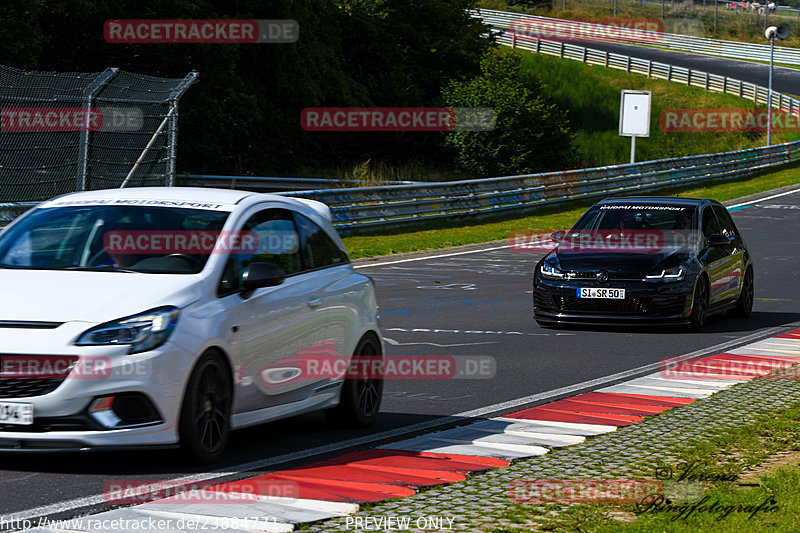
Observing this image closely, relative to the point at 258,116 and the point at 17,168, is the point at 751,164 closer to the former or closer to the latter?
the point at 258,116

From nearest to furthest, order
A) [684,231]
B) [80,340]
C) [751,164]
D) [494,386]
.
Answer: [80,340]
[494,386]
[684,231]
[751,164]

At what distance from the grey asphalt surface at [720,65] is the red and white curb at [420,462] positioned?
61.3 metres

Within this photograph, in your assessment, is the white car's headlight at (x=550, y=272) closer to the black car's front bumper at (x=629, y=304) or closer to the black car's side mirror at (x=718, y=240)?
the black car's front bumper at (x=629, y=304)

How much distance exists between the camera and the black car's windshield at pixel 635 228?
53.6ft

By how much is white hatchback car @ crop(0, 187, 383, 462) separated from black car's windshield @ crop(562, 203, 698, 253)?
24.5 ft

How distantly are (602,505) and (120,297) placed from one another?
289 centimetres

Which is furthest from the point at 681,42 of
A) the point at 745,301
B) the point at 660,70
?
the point at 745,301

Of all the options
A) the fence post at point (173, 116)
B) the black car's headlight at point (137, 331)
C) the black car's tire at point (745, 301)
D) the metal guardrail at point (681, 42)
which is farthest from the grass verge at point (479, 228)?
the metal guardrail at point (681, 42)

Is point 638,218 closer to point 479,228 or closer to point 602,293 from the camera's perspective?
point 602,293

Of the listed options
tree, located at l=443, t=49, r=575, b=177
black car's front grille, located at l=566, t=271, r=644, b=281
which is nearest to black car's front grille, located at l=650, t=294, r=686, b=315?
black car's front grille, located at l=566, t=271, r=644, b=281

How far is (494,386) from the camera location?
36.9ft

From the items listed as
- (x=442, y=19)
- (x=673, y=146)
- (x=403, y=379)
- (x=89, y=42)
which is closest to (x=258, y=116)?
(x=89, y=42)

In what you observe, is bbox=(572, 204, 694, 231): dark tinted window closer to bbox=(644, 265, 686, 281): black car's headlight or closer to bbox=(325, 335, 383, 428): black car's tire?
bbox=(644, 265, 686, 281): black car's headlight

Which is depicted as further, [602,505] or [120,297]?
[120,297]
